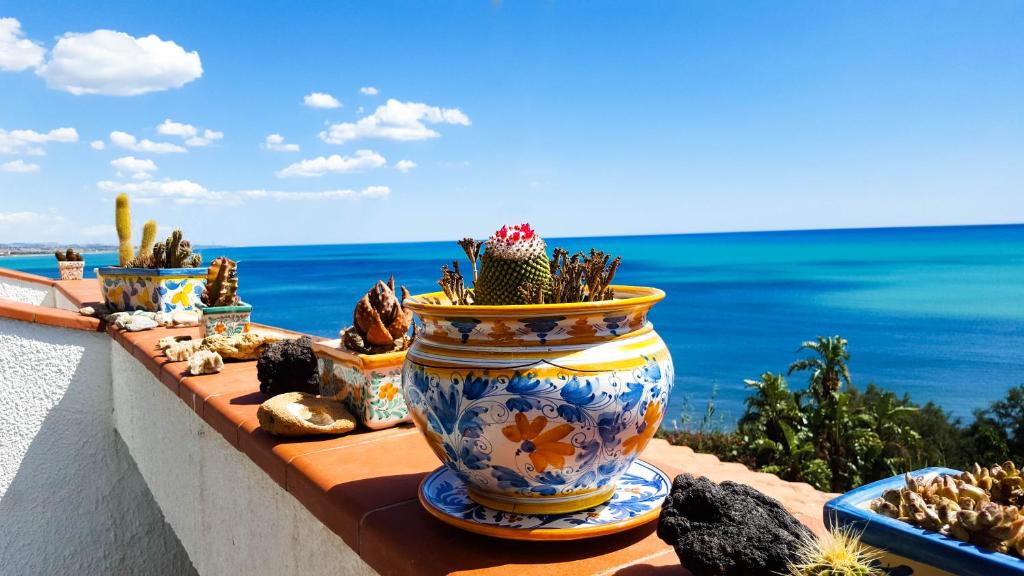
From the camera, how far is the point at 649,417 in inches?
49.3

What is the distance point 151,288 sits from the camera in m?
4.82

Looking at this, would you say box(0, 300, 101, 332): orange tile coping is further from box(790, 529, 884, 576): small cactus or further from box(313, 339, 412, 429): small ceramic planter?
box(790, 529, 884, 576): small cactus

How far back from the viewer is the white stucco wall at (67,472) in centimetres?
462

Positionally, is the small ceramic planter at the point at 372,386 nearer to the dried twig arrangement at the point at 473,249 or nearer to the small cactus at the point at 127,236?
the dried twig arrangement at the point at 473,249

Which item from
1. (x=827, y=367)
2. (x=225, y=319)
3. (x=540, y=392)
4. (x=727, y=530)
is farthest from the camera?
(x=827, y=367)

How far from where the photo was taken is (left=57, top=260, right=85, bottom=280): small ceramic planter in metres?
10.5

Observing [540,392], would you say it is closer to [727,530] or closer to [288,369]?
[727,530]

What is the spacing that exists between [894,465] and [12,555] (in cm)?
990

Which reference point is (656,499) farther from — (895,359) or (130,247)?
(895,359)

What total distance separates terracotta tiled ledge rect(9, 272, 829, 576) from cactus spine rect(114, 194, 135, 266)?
119 inches

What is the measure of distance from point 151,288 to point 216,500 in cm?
274

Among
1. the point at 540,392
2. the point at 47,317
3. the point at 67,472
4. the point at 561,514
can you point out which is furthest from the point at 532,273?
the point at 67,472

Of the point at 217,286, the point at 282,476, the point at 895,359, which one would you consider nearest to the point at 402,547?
the point at 282,476

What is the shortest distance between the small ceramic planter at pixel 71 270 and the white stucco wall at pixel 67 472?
6.81 metres
